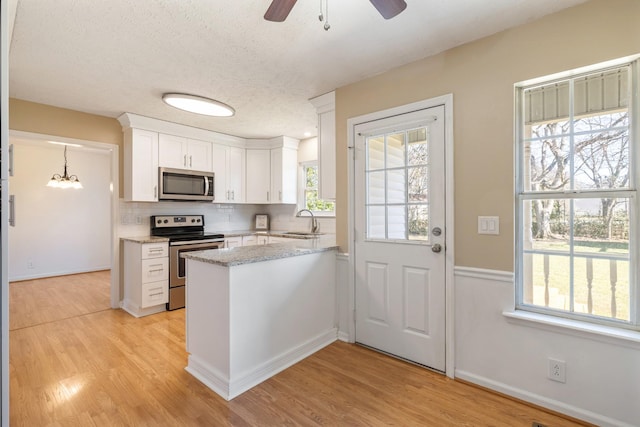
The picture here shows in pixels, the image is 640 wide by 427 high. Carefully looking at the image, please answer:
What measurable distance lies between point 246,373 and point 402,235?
5.01 ft

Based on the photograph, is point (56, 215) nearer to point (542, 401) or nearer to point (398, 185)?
point (398, 185)

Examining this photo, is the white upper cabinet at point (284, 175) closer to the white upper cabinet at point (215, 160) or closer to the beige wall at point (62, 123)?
the white upper cabinet at point (215, 160)

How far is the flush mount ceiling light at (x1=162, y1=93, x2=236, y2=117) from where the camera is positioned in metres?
2.90

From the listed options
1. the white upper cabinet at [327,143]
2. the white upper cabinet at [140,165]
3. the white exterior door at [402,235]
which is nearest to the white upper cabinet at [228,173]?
the white upper cabinet at [140,165]

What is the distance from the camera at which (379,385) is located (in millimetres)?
2086

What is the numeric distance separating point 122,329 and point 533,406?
140 inches

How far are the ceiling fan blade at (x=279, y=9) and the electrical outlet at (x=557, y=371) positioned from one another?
2.41 meters

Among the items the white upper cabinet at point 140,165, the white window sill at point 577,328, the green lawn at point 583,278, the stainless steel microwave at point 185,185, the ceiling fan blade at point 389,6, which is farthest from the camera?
the stainless steel microwave at point 185,185

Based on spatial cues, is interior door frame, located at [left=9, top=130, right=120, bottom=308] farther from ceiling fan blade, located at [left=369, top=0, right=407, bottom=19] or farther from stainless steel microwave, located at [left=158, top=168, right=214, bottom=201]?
ceiling fan blade, located at [left=369, top=0, right=407, bottom=19]

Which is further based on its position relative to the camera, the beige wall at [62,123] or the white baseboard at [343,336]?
the beige wall at [62,123]

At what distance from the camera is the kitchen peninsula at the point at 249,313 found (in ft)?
6.60

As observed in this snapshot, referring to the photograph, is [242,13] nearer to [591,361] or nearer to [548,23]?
[548,23]

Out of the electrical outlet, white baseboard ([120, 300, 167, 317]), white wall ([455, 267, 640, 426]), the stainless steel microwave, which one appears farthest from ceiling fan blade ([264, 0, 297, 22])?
white baseboard ([120, 300, 167, 317])

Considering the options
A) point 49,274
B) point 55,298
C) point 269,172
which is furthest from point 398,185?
point 49,274
